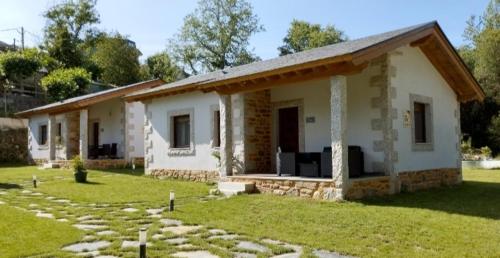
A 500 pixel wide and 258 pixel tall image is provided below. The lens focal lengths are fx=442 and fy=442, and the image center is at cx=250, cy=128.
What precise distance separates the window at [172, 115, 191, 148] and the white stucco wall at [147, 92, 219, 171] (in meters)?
0.27

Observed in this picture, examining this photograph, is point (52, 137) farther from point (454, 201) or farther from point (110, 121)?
point (454, 201)

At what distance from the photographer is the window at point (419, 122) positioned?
12.5 metres

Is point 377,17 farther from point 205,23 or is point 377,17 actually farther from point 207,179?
point 205,23

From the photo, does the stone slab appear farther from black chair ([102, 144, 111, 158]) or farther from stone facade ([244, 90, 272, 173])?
black chair ([102, 144, 111, 158])

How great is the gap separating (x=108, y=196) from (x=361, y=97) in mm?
6790

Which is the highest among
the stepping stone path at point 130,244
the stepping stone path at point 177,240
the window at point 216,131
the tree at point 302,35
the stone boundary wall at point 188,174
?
the tree at point 302,35

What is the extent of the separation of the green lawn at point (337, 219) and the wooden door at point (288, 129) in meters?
3.09

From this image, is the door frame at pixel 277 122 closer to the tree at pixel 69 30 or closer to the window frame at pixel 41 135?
the window frame at pixel 41 135

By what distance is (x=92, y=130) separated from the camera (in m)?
23.9

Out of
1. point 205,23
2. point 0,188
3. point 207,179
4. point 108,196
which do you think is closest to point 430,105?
point 207,179

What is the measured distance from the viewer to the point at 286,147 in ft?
44.5

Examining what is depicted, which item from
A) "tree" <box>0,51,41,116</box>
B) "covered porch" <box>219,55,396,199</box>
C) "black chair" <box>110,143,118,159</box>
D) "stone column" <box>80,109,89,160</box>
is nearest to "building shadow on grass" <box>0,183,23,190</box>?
"stone column" <box>80,109,89,160</box>

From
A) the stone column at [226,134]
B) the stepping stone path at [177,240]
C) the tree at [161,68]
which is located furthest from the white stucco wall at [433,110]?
the tree at [161,68]

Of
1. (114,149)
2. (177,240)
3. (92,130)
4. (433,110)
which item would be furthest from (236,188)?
(92,130)
